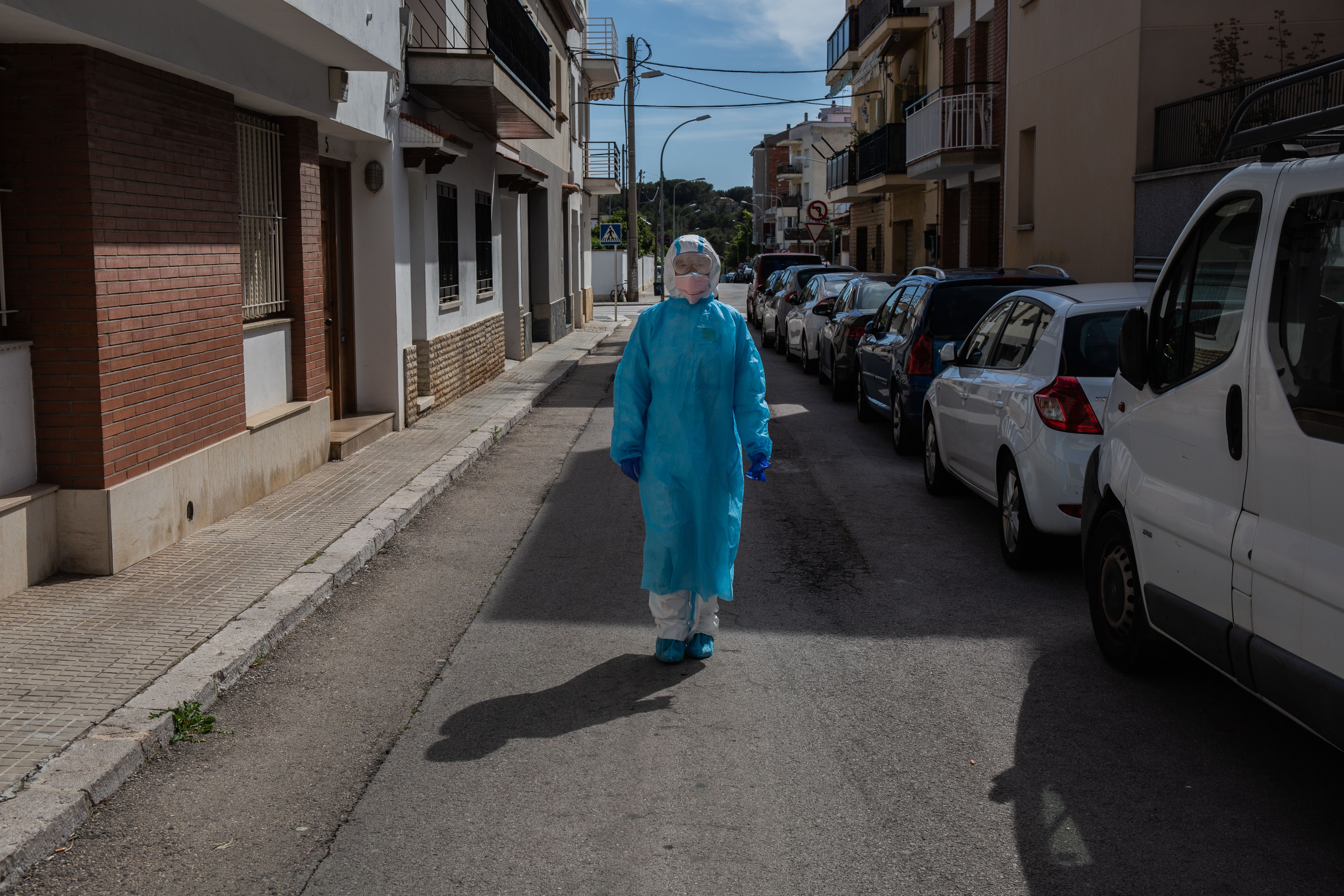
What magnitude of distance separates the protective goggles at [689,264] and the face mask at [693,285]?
0.05ft

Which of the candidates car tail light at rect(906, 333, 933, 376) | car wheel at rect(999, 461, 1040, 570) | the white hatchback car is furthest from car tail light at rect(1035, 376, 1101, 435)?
car tail light at rect(906, 333, 933, 376)

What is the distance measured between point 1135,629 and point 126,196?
5628 millimetres

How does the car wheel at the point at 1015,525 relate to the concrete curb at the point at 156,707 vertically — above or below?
above

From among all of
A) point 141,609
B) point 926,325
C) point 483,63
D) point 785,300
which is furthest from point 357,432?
point 785,300

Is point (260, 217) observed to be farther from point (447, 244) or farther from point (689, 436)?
point (447, 244)

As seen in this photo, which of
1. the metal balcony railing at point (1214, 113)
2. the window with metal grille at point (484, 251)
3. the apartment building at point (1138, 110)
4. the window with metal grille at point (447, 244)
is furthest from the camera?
the window with metal grille at point (484, 251)

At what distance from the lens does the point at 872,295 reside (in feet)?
55.8

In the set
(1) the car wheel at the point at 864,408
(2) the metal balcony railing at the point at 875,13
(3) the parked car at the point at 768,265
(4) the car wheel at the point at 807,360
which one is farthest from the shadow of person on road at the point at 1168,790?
A: (3) the parked car at the point at 768,265

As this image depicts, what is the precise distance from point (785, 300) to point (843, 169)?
45.0ft

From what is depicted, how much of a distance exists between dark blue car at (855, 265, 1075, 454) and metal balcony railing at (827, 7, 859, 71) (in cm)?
2552

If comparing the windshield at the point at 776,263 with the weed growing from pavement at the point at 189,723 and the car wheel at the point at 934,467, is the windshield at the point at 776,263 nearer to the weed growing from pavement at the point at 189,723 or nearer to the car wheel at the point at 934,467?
the car wheel at the point at 934,467

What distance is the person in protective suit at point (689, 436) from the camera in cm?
538

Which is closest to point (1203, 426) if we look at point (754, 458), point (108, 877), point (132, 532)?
point (754, 458)

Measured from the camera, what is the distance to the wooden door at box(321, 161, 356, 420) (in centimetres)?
1191
